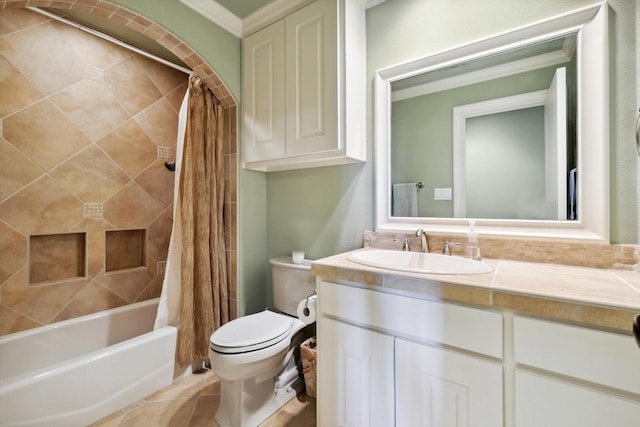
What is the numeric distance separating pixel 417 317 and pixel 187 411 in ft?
4.77

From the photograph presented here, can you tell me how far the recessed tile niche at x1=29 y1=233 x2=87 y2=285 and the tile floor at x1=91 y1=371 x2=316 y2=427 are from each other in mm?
1038

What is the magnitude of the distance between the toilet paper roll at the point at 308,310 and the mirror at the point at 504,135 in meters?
0.58

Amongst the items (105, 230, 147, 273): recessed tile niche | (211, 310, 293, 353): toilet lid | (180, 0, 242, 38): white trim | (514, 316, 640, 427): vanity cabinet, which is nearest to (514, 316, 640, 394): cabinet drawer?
(514, 316, 640, 427): vanity cabinet

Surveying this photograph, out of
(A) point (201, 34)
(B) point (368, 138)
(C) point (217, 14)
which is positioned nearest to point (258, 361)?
(B) point (368, 138)

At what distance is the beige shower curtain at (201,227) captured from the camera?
Answer: 1.80 m

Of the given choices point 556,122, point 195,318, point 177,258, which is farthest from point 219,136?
point 556,122

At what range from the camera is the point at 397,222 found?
160 centimetres

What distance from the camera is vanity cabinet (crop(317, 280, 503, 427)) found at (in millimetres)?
871

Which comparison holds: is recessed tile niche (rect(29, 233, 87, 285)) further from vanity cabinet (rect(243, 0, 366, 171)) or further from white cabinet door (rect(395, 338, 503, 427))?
white cabinet door (rect(395, 338, 503, 427))

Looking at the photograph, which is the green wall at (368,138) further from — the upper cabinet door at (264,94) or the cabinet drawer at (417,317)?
the cabinet drawer at (417,317)

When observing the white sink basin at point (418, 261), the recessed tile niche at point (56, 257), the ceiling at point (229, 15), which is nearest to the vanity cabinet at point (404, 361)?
the white sink basin at point (418, 261)

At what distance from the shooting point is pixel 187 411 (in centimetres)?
155

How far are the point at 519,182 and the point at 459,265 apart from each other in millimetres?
497

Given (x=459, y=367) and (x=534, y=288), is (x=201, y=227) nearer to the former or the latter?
(x=459, y=367)
